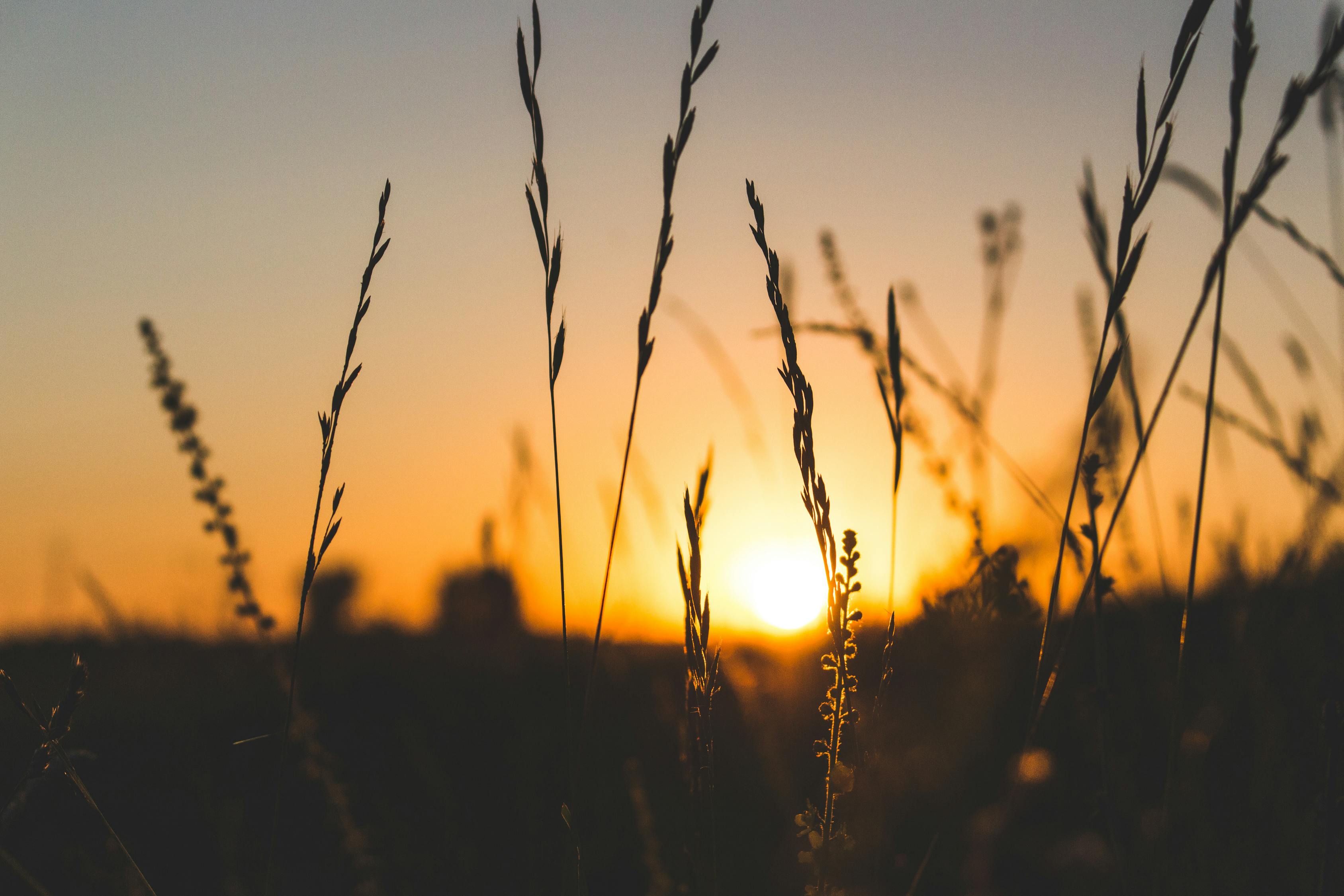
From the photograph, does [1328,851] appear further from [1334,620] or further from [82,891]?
[82,891]

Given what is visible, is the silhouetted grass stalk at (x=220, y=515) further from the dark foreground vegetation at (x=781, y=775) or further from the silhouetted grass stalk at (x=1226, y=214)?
the silhouetted grass stalk at (x=1226, y=214)

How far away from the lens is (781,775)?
63.1 inches

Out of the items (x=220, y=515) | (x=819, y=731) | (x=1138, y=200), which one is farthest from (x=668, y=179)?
(x=819, y=731)

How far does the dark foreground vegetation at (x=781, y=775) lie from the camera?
1.25 m

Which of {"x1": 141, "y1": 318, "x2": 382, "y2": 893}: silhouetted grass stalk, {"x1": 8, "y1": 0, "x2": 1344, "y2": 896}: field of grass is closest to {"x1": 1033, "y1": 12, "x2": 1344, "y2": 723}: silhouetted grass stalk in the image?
{"x1": 8, "y1": 0, "x2": 1344, "y2": 896}: field of grass

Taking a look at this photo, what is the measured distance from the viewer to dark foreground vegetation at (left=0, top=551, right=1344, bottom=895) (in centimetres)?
125

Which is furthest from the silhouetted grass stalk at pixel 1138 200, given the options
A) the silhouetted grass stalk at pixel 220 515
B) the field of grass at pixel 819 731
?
the silhouetted grass stalk at pixel 220 515

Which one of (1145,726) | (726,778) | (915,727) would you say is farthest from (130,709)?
(1145,726)

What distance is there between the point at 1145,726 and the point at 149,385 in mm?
2359

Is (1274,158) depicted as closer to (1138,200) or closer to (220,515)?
(1138,200)

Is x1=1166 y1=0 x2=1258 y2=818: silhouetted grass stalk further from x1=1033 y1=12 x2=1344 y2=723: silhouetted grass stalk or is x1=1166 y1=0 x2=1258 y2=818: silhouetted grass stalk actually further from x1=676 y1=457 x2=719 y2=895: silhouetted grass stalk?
x1=676 y1=457 x2=719 y2=895: silhouetted grass stalk

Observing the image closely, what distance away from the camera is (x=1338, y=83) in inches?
57.4

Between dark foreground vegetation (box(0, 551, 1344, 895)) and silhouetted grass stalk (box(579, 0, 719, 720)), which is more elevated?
silhouetted grass stalk (box(579, 0, 719, 720))

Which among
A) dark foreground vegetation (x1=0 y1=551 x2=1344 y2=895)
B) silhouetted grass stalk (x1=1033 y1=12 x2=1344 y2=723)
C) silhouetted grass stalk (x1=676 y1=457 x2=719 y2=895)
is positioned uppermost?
silhouetted grass stalk (x1=1033 y1=12 x2=1344 y2=723)
